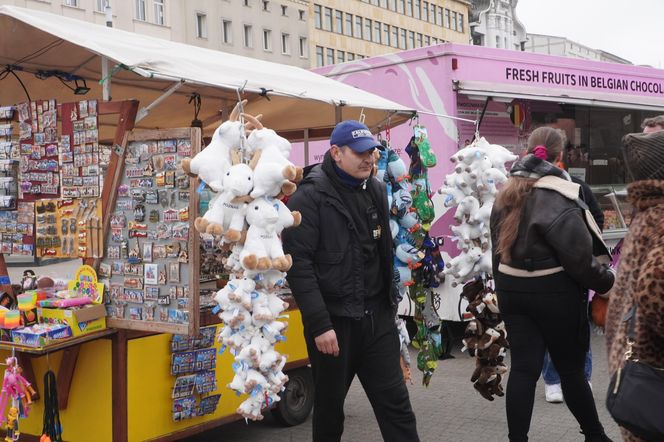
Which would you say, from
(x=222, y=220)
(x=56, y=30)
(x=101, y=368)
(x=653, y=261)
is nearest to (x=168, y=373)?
(x=101, y=368)

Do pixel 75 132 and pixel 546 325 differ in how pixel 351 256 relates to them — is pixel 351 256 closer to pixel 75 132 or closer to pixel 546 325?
pixel 546 325

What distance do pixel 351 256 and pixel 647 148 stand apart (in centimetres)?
151

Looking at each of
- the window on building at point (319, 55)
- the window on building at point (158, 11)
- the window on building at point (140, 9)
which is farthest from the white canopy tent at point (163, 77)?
the window on building at point (319, 55)

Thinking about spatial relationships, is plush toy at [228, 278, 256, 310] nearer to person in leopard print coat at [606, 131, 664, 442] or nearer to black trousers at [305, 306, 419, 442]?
black trousers at [305, 306, 419, 442]

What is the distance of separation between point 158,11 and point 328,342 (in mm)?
42510

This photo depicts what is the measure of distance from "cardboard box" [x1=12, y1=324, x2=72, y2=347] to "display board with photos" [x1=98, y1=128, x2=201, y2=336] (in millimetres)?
295

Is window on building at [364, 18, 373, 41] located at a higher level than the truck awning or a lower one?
higher

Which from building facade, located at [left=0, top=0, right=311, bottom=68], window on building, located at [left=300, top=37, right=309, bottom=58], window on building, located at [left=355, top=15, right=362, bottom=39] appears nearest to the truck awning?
building facade, located at [left=0, top=0, right=311, bottom=68]

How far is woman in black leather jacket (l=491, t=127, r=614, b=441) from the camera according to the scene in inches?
163

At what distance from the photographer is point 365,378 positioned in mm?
3902

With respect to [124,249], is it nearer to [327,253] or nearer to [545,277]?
[327,253]

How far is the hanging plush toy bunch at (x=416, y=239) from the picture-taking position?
520 centimetres

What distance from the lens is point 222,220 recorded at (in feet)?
12.7

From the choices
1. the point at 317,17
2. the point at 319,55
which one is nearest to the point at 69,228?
the point at 319,55
